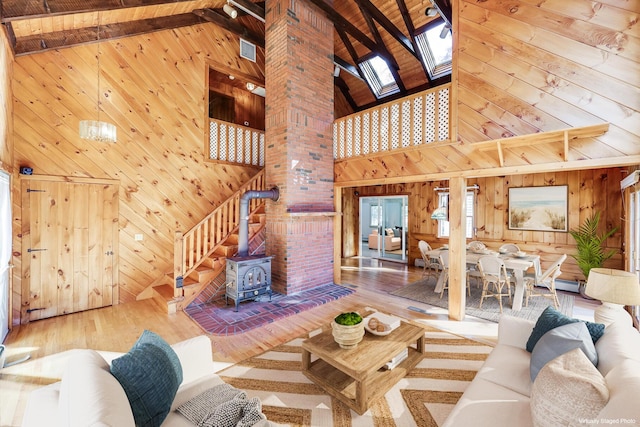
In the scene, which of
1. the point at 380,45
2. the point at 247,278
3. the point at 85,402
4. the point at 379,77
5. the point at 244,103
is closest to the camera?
the point at 85,402

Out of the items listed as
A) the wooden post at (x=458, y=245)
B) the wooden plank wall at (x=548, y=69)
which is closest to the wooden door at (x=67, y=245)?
the wooden post at (x=458, y=245)

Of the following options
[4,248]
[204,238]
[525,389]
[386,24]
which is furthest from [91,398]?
[386,24]

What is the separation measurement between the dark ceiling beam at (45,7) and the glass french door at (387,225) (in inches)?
302

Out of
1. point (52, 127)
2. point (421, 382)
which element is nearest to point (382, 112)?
point (421, 382)

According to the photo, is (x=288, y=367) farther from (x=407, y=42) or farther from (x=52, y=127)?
(x=407, y=42)

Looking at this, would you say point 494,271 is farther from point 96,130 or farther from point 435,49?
point 96,130

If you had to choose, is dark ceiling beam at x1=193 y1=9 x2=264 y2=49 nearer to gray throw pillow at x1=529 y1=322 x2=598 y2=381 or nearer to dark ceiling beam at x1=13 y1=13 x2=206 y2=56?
dark ceiling beam at x1=13 y1=13 x2=206 y2=56

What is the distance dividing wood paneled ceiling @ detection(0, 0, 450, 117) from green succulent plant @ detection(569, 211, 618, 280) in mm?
4644

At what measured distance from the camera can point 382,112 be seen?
506cm

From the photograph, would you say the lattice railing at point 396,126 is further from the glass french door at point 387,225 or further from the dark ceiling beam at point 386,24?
the glass french door at point 387,225

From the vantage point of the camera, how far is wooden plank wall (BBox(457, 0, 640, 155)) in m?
2.89

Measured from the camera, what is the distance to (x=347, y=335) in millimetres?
2326

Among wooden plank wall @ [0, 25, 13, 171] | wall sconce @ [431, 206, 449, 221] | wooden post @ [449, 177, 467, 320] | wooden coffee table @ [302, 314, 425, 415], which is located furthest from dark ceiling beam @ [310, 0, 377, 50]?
wooden coffee table @ [302, 314, 425, 415]

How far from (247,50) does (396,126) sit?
4203mm
